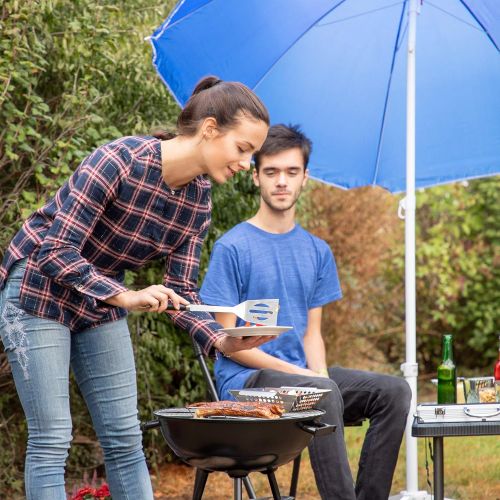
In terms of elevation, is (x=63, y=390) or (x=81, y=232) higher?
(x=81, y=232)

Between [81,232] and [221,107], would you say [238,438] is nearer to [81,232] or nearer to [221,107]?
[81,232]

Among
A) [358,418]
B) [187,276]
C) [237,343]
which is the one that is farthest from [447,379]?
[187,276]

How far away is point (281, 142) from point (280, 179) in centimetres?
15

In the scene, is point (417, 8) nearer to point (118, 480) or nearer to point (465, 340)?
point (118, 480)

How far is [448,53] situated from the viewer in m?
3.83

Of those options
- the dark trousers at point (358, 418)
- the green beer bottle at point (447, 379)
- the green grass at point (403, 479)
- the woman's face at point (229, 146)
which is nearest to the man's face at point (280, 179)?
the dark trousers at point (358, 418)

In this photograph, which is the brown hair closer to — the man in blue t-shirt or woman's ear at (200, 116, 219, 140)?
woman's ear at (200, 116, 219, 140)

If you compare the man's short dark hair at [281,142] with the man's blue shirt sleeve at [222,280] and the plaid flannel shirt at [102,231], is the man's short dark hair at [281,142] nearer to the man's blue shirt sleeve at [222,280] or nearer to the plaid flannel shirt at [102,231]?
the man's blue shirt sleeve at [222,280]

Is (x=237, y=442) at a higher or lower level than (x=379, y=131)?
lower

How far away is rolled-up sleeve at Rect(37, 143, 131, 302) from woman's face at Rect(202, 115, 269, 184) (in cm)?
25

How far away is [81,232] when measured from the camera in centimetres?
234

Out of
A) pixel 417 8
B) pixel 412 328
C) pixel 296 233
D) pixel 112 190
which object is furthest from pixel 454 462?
pixel 112 190

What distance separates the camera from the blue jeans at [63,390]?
7.75ft

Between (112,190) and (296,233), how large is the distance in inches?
47.0
